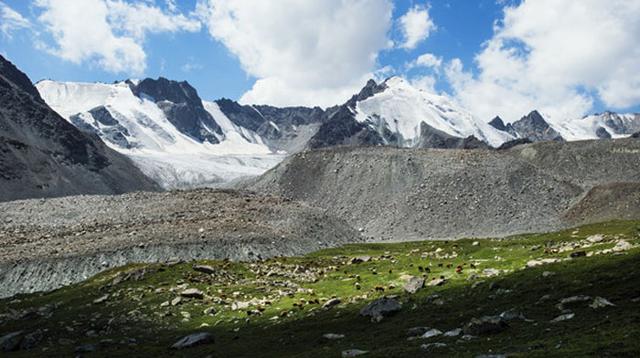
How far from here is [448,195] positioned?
556 feet

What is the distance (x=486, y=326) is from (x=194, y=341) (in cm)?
2194

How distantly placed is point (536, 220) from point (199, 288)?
113m

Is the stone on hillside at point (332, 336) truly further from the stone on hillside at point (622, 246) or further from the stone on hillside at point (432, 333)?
the stone on hillside at point (622, 246)

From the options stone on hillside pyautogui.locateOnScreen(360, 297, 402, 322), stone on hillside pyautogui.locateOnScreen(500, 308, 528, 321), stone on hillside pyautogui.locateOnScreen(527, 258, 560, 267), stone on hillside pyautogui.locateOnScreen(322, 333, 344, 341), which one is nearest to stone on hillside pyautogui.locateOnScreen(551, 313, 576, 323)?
stone on hillside pyautogui.locateOnScreen(500, 308, 528, 321)

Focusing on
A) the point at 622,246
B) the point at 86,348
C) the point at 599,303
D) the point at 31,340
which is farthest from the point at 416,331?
the point at 31,340

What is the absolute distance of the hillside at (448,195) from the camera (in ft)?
509

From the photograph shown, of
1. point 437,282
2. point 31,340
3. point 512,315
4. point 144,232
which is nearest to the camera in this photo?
point 512,315

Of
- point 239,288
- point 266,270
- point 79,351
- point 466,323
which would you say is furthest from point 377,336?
point 266,270

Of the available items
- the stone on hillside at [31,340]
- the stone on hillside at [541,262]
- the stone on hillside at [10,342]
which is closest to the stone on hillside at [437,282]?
the stone on hillside at [541,262]

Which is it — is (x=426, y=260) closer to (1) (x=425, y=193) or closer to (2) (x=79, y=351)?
(2) (x=79, y=351)

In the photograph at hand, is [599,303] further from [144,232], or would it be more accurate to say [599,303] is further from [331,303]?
[144,232]

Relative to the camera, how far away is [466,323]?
34219 mm

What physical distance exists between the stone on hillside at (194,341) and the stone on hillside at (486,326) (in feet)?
66.1

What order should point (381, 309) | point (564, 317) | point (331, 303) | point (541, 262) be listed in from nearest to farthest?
point (564, 317) → point (381, 309) → point (541, 262) → point (331, 303)
